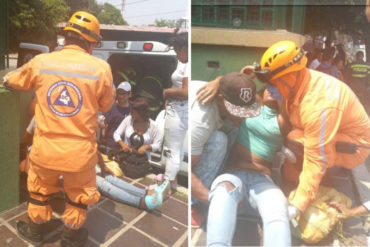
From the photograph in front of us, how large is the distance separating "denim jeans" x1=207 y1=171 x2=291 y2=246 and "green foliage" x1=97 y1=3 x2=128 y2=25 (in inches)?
48.2

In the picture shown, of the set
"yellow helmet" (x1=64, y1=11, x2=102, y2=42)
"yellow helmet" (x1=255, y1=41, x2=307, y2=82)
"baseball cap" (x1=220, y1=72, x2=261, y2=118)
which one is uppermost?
"yellow helmet" (x1=64, y1=11, x2=102, y2=42)

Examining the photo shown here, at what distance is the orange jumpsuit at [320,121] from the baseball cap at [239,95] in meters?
0.16

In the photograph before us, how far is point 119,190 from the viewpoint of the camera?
7.17ft

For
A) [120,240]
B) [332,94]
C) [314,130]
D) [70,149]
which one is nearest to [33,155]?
[70,149]

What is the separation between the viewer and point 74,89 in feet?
5.90

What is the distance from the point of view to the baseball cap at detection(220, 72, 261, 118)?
181 cm

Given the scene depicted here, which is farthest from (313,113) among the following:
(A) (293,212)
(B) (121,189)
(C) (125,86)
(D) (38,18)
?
(D) (38,18)

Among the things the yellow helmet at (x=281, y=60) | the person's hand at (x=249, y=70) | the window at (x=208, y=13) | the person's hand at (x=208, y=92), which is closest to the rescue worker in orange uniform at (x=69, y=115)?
the person's hand at (x=208, y=92)

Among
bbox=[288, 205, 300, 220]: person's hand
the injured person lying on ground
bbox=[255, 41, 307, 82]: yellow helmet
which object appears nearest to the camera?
bbox=[255, 41, 307, 82]: yellow helmet

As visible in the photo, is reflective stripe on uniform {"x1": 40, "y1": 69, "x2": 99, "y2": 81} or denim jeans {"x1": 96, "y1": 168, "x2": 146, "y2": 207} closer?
reflective stripe on uniform {"x1": 40, "y1": 69, "x2": 99, "y2": 81}

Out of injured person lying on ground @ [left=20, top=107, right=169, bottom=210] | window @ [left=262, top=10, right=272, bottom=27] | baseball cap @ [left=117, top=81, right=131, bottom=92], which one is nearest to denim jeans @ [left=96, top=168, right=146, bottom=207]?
injured person lying on ground @ [left=20, top=107, right=169, bottom=210]

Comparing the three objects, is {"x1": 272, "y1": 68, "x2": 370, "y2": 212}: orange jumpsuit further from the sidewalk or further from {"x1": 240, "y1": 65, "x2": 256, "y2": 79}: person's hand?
the sidewalk

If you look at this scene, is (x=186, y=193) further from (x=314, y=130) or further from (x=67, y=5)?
(x=67, y=5)

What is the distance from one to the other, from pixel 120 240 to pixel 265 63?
1.47 metres
